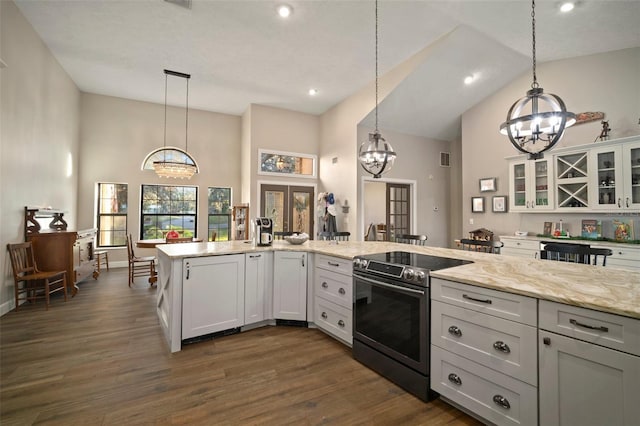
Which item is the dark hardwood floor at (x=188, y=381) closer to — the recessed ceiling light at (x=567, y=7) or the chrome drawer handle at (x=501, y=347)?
the chrome drawer handle at (x=501, y=347)

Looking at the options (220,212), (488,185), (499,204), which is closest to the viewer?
(499,204)

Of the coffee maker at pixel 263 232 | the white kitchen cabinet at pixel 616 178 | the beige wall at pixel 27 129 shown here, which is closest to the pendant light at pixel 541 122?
the coffee maker at pixel 263 232

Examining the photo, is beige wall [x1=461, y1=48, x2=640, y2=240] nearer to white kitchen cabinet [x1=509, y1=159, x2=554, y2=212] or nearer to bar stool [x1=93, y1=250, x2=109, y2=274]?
white kitchen cabinet [x1=509, y1=159, x2=554, y2=212]

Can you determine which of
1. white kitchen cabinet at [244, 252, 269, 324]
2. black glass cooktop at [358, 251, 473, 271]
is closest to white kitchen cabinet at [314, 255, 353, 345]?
black glass cooktop at [358, 251, 473, 271]

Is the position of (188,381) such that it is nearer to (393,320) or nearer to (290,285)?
(290,285)

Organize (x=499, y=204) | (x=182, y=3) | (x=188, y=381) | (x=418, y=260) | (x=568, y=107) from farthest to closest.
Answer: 1. (x=499, y=204)
2. (x=568, y=107)
3. (x=182, y=3)
4. (x=418, y=260)
5. (x=188, y=381)

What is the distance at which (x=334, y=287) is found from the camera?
2.92 metres

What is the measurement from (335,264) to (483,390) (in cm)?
154

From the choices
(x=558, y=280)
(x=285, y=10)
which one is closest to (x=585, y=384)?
(x=558, y=280)

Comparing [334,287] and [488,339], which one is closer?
[488,339]

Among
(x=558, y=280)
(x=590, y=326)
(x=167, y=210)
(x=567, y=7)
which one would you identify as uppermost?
(x=567, y=7)

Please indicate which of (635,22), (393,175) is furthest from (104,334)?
(635,22)

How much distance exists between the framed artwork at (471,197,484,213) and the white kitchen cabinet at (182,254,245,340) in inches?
202

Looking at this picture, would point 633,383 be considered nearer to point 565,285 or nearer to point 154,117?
point 565,285
